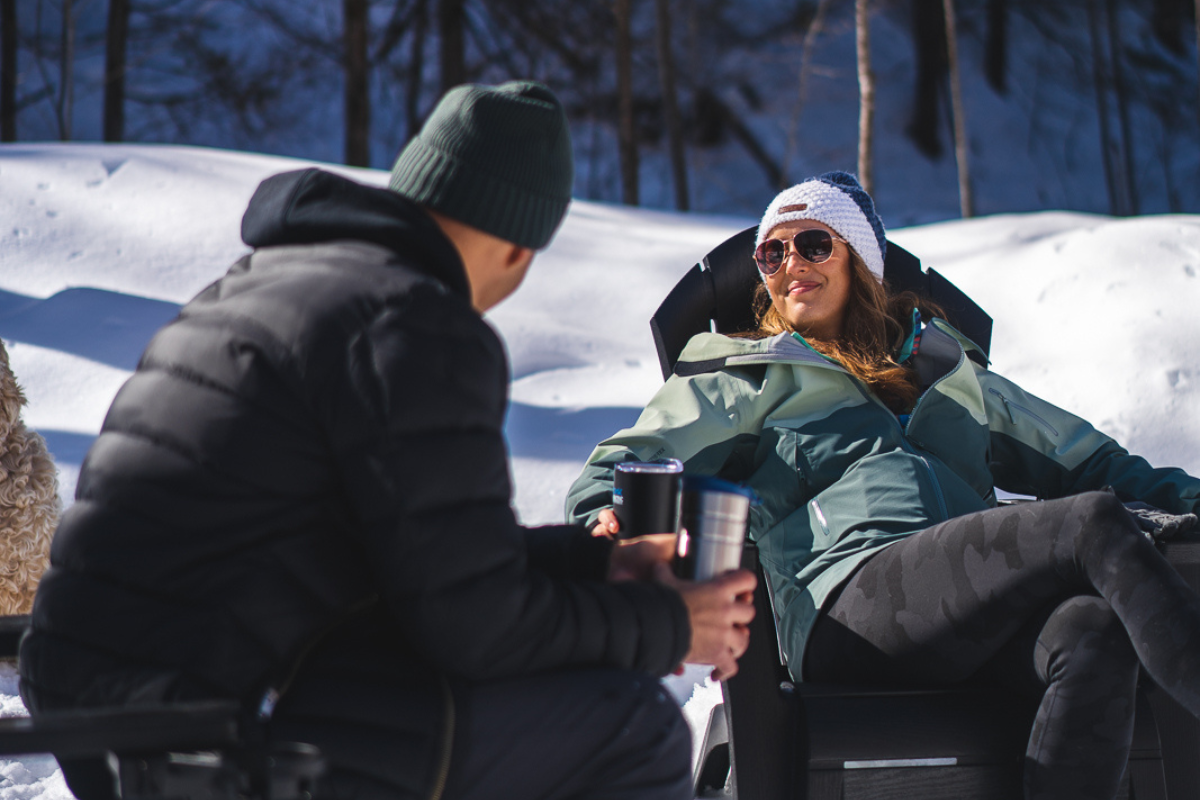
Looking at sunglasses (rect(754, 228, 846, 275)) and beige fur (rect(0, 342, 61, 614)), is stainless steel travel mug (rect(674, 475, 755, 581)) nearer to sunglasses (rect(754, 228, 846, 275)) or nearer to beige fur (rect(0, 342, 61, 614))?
sunglasses (rect(754, 228, 846, 275))

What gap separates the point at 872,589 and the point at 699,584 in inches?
32.5

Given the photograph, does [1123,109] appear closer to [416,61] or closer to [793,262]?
[416,61]

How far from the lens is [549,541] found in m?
1.57

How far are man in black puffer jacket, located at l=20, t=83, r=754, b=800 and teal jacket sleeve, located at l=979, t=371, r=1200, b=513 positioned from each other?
1.75m

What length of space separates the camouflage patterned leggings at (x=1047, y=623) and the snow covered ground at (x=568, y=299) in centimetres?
212

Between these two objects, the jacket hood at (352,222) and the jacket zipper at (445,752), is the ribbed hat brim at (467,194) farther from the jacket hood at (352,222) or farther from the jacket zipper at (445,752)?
the jacket zipper at (445,752)

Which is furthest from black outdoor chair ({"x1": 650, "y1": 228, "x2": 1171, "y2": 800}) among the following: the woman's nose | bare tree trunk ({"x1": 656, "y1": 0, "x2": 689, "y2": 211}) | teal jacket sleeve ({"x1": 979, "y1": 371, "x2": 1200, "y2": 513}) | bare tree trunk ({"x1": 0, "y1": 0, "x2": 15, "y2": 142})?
bare tree trunk ({"x1": 0, "y1": 0, "x2": 15, "y2": 142})

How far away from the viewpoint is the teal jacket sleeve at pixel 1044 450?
268 cm

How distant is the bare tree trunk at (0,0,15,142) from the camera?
1344 cm

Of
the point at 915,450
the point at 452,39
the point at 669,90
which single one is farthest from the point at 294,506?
the point at 452,39

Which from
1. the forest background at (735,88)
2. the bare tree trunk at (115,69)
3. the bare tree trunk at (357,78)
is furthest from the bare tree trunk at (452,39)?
the bare tree trunk at (115,69)

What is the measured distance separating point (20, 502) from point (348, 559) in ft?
5.65

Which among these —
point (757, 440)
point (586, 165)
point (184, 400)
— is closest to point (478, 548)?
point (184, 400)

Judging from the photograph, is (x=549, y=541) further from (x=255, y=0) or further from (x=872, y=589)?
(x=255, y=0)
